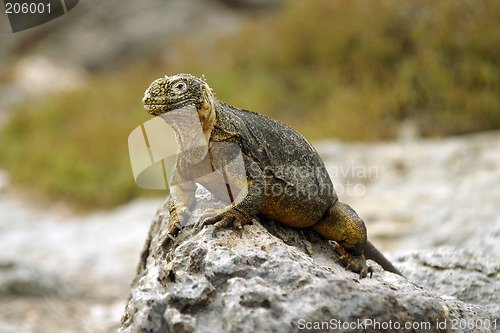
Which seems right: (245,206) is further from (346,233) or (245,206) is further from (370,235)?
(370,235)

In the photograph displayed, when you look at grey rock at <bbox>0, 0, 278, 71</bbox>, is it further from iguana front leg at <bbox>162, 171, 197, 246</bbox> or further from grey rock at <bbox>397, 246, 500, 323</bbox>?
iguana front leg at <bbox>162, 171, 197, 246</bbox>

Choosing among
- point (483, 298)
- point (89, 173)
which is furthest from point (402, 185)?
point (89, 173)

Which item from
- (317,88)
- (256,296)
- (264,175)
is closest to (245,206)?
(264,175)

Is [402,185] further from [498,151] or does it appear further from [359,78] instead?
[359,78]

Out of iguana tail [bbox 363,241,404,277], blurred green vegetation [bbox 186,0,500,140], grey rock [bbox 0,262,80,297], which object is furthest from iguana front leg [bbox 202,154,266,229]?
blurred green vegetation [bbox 186,0,500,140]

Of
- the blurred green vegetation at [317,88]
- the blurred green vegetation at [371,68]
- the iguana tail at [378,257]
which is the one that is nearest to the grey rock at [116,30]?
the blurred green vegetation at [317,88]

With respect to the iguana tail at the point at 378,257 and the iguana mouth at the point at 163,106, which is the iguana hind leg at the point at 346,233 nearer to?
the iguana tail at the point at 378,257
